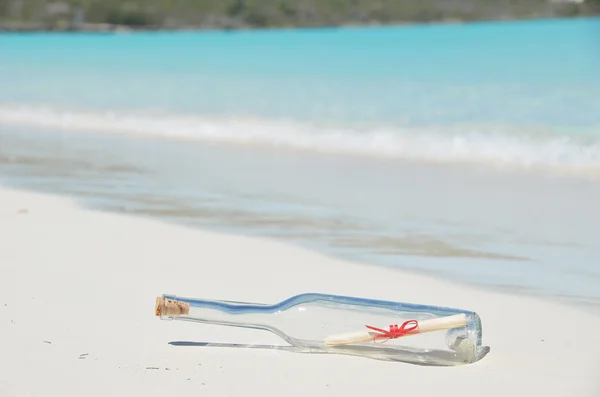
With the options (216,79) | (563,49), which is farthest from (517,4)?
(216,79)

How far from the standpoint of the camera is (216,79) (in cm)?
1552

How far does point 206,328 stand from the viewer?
2.86 meters

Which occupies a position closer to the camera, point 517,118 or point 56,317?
point 56,317

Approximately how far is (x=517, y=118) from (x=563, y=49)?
11.4 metres

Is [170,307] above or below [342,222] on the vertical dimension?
below

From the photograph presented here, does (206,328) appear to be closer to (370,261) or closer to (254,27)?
(370,261)

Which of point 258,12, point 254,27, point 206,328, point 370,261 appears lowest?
point 206,328

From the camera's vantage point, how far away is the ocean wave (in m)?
7.02

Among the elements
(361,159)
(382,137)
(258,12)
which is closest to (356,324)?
(361,159)

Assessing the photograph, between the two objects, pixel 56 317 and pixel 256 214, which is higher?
pixel 256 214

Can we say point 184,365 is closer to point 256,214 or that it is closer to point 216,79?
point 256,214

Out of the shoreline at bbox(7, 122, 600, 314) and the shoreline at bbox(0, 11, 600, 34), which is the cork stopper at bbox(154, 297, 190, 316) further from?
the shoreline at bbox(0, 11, 600, 34)

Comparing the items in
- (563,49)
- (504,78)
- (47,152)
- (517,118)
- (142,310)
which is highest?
(563,49)

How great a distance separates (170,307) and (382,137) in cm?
578
